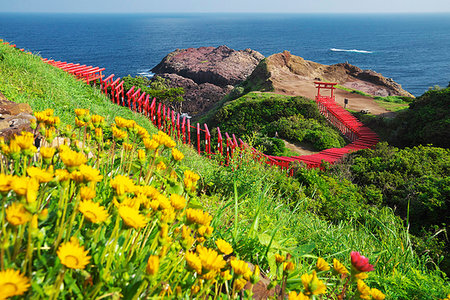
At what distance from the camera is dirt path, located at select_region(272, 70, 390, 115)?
2352 cm

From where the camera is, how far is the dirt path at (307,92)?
2352cm

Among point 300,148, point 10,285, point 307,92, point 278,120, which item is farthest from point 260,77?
point 10,285

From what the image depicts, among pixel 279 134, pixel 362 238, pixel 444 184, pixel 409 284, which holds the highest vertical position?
pixel 409 284

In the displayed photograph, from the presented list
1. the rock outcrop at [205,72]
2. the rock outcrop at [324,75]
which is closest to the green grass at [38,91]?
the rock outcrop at [324,75]

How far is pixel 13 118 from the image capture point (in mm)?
4621

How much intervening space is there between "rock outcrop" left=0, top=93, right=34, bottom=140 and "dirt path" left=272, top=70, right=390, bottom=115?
812 inches

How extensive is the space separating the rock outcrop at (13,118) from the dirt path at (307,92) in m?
20.6

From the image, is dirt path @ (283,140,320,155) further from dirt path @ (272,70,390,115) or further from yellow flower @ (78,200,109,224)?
yellow flower @ (78,200,109,224)

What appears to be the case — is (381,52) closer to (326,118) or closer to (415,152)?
(326,118)

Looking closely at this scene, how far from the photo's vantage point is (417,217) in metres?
7.59

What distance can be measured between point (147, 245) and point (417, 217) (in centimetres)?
742

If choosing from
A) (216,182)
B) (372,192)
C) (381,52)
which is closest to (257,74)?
(372,192)

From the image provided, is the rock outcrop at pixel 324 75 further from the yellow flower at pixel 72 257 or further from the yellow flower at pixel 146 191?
the yellow flower at pixel 72 257

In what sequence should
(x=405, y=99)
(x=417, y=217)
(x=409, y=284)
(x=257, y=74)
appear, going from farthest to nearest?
(x=257, y=74)
(x=405, y=99)
(x=417, y=217)
(x=409, y=284)
